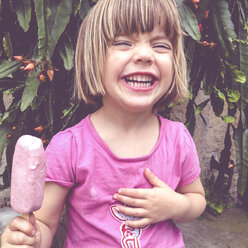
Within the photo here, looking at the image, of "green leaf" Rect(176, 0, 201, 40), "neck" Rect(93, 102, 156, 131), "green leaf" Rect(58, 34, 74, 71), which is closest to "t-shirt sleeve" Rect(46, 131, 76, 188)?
"neck" Rect(93, 102, 156, 131)

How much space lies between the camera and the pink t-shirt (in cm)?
119

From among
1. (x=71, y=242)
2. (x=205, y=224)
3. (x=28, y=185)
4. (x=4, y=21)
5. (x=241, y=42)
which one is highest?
(x=4, y=21)

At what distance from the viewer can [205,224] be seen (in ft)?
7.52

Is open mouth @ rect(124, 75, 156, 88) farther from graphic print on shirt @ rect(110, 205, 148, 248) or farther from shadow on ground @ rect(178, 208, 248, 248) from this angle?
shadow on ground @ rect(178, 208, 248, 248)

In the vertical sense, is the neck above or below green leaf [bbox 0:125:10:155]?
above

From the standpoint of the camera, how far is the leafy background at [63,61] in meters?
1.41

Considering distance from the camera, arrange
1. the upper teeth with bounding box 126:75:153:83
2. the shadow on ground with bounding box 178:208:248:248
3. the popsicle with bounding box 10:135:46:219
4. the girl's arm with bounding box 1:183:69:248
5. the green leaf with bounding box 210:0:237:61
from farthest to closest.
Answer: the shadow on ground with bounding box 178:208:248:248
the green leaf with bounding box 210:0:237:61
the upper teeth with bounding box 126:75:153:83
the girl's arm with bounding box 1:183:69:248
the popsicle with bounding box 10:135:46:219

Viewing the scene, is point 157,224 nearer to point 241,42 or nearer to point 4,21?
point 241,42

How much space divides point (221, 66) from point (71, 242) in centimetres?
103

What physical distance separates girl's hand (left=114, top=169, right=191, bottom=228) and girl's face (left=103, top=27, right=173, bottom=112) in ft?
0.88

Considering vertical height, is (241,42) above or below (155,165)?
above

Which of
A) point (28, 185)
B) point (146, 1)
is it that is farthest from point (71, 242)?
point (146, 1)

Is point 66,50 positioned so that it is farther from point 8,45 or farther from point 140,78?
point 140,78

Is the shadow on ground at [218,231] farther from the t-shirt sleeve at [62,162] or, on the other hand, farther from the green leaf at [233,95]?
the t-shirt sleeve at [62,162]
